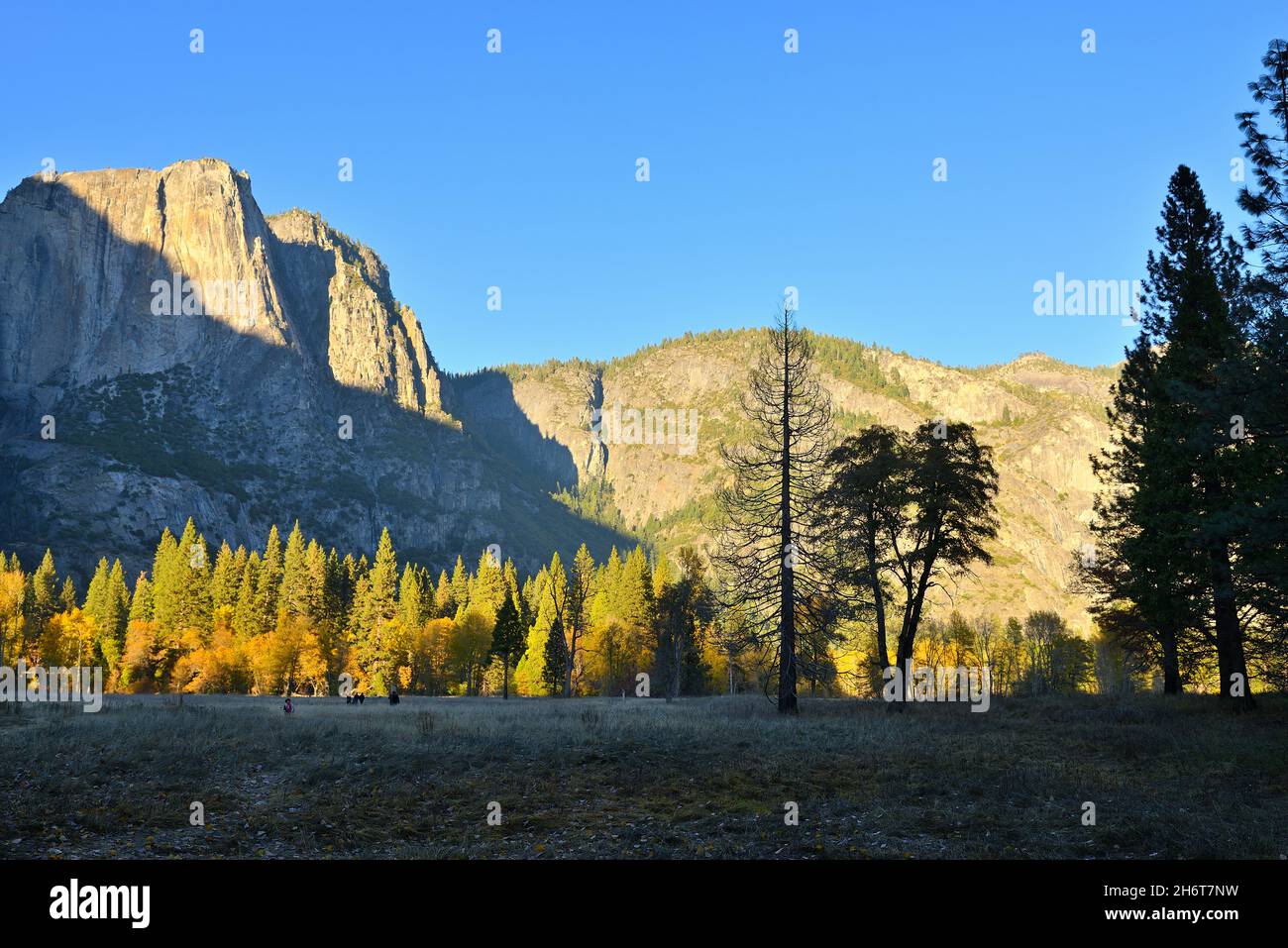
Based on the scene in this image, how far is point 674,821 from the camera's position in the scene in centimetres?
1397

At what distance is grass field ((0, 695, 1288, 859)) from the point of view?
12305 mm

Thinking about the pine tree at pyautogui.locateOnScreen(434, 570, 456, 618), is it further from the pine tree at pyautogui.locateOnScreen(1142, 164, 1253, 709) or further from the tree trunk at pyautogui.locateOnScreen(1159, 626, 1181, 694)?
the pine tree at pyautogui.locateOnScreen(1142, 164, 1253, 709)

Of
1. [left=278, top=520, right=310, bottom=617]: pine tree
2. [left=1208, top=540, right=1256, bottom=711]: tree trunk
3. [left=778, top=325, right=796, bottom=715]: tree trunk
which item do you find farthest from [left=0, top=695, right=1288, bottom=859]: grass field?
[left=278, top=520, right=310, bottom=617]: pine tree

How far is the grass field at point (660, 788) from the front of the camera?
12.3m

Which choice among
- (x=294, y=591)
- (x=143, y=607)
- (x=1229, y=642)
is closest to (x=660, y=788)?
(x=1229, y=642)

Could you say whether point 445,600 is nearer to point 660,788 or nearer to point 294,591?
point 294,591

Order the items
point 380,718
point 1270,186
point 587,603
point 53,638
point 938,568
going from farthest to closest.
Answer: point 587,603
point 53,638
point 938,568
point 380,718
point 1270,186

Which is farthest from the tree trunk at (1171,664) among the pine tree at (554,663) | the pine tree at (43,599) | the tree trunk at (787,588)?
the pine tree at (43,599)

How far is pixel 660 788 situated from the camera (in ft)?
55.1

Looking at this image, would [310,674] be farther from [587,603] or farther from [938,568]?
[938,568]

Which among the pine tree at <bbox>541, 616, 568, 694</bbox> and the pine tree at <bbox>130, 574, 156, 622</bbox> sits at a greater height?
the pine tree at <bbox>130, 574, 156, 622</bbox>

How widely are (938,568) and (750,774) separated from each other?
734 inches

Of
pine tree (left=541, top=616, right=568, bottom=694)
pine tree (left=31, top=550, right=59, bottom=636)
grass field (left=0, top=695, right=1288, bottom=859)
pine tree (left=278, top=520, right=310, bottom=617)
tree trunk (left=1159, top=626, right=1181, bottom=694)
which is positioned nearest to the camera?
grass field (left=0, top=695, right=1288, bottom=859)
